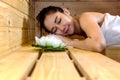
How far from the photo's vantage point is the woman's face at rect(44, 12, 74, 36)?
2.58 m

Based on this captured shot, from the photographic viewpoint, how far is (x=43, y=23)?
109 inches

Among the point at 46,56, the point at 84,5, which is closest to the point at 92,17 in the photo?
the point at 46,56

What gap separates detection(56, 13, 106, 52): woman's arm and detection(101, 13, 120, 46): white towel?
9cm

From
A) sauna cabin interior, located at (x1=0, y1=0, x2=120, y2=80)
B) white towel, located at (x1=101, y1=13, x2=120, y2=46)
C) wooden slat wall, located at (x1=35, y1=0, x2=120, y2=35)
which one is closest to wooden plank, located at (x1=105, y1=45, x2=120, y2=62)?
sauna cabin interior, located at (x1=0, y1=0, x2=120, y2=80)

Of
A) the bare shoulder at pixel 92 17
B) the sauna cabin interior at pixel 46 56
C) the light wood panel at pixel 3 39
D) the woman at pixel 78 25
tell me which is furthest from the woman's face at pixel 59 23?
the light wood panel at pixel 3 39

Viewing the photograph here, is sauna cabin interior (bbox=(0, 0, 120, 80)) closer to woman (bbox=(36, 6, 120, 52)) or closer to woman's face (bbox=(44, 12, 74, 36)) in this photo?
woman (bbox=(36, 6, 120, 52))

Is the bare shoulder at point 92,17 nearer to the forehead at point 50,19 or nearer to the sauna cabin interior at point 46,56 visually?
the forehead at point 50,19

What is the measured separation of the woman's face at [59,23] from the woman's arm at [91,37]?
84mm

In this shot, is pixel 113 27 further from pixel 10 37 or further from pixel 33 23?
pixel 33 23

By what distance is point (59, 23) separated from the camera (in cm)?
259

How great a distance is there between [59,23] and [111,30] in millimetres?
479

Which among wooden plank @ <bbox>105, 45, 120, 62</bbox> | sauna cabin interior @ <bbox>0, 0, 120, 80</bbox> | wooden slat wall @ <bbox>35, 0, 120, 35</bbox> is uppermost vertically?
wooden slat wall @ <bbox>35, 0, 120, 35</bbox>

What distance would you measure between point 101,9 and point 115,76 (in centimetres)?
281

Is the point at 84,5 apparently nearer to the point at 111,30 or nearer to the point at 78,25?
the point at 78,25
